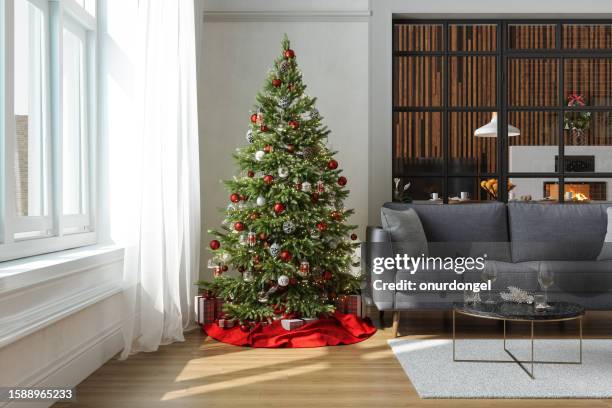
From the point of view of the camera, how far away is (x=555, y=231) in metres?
4.61

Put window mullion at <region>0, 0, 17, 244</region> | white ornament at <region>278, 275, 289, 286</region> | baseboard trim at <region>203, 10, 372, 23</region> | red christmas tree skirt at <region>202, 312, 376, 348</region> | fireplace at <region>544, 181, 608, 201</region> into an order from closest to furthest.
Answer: window mullion at <region>0, 0, 17, 244</region> < red christmas tree skirt at <region>202, 312, 376, 348</region> < white ornament at <region>278, 275, 289, 286</region> < baseboard trim at <region>203, 10, 372, 23</region> < fireplace at <region>544, 181, 608, 201</region>

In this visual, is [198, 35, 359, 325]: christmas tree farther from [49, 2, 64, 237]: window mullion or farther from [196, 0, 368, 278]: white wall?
[49, 2, 64, 237]: window mullion

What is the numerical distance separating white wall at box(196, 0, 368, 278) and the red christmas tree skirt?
1273 millimetres

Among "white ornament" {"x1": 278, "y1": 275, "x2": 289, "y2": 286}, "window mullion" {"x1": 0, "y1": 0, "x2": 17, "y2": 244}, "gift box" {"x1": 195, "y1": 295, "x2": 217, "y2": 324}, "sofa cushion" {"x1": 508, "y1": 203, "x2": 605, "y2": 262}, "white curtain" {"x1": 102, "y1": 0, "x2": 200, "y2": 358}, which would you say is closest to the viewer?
"window mullion" {"x1": 0, "y1": 0, "x2": 17, "y2": 244}

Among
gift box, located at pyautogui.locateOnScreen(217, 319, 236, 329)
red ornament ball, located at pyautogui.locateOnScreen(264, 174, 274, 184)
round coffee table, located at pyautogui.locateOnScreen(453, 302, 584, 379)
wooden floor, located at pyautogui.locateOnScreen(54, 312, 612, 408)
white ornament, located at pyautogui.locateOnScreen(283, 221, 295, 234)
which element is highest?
red ornament ball, located at pyautogui.locateOnScreen(264, 174, 274, 184)

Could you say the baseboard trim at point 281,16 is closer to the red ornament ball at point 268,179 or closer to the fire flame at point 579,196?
the red ornament ball at point 268,179

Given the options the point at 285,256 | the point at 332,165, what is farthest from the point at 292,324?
the point at 332,165

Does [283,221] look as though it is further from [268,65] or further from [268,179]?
[268,65]

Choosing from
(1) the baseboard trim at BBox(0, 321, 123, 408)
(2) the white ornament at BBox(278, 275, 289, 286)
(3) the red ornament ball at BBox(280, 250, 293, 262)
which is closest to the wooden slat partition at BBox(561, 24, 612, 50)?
(3) the red ornament ball at BBox(280, 250, 293, 262)

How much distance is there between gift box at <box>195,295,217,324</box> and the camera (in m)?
4.23

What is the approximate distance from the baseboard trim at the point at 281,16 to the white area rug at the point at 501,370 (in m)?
2.91

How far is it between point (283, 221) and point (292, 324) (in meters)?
0.70

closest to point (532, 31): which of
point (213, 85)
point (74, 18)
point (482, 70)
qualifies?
point (482, 70)

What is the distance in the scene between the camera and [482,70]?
546cm
